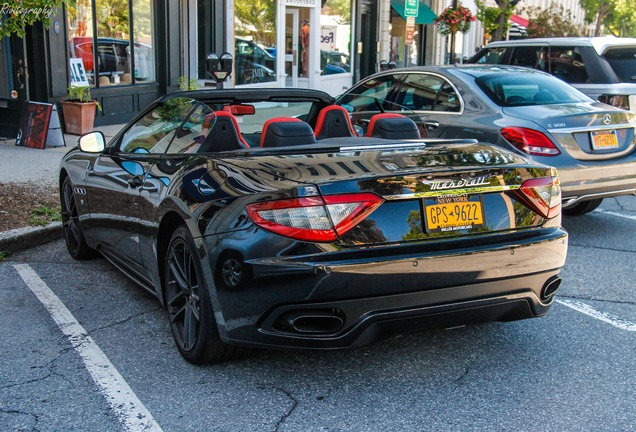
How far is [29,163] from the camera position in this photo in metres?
9.52

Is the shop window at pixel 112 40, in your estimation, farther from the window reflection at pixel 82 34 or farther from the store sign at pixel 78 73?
the store sign at pixel 78 73

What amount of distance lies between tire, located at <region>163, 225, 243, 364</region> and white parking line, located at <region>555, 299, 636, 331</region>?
92.3 inches

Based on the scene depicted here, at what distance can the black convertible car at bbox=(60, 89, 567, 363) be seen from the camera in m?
3.09

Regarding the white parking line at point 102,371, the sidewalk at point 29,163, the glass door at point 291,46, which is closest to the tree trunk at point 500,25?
the glass door at point 291,46

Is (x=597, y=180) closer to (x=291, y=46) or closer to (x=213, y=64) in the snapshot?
(x=213, y=64)

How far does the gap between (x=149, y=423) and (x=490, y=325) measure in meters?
2.16

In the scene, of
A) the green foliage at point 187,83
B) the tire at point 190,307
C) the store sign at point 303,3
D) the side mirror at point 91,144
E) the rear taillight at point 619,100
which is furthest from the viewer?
the store sign at point 303,3

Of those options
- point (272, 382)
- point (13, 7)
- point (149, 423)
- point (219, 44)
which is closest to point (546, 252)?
point (272, 382)

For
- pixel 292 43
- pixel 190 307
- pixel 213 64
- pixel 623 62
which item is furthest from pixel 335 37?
pixel 190 307

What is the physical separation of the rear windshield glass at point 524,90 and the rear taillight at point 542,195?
336cm

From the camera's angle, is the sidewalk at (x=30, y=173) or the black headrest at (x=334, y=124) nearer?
the black headrest at (x=334, y=124)

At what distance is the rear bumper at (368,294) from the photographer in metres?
3.06

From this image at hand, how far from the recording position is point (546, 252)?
3492mm

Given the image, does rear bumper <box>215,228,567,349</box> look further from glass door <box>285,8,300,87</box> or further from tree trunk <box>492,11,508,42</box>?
tree trunk <box>492,11,508,42</box>
